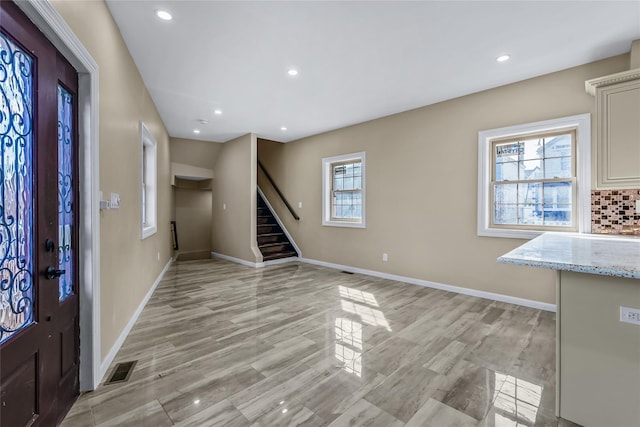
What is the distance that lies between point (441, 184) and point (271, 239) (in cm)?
391

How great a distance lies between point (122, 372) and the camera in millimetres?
2068

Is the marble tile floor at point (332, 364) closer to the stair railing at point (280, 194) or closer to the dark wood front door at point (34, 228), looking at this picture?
the dark wood front door at point (34, 228)

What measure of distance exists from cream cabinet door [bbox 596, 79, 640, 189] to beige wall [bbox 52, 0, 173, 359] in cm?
408

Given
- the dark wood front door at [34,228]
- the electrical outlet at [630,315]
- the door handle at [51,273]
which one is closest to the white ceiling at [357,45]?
the dark wood front door at [34,228]

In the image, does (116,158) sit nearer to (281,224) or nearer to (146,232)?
(146,232)

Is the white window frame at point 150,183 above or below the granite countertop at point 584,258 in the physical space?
above

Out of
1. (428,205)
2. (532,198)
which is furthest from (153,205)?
(532,198)

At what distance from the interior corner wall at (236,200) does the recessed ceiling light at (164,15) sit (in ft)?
Answer: 11.4

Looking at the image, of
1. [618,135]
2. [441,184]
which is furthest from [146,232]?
[618,135]

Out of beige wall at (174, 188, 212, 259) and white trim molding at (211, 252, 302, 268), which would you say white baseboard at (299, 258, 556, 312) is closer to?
white trim molding at (211, 252, 302, 268)

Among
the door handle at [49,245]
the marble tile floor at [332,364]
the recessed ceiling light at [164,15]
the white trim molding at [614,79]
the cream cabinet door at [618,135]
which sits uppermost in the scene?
the recessed ceiling light at [164,15]

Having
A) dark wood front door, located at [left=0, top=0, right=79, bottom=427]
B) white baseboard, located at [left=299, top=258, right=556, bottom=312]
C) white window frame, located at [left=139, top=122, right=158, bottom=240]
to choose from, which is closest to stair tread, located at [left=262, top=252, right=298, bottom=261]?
white baseboard, located at [left=299, top=258, right=556, bottom=312]

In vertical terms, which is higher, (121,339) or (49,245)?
(49,245)

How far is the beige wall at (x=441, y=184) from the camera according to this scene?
10.8ft
